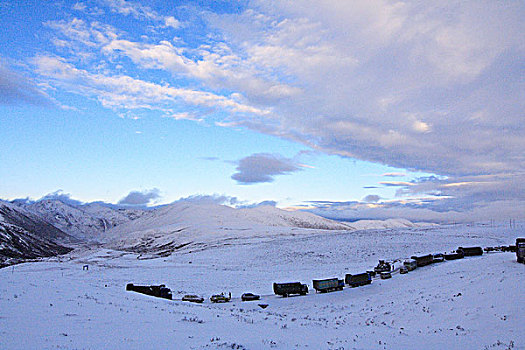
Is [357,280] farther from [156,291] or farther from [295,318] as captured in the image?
[156,291]

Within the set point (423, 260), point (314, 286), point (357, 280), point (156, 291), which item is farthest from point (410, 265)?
point (156, 291)

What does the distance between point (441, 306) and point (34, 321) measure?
2141 centimetres

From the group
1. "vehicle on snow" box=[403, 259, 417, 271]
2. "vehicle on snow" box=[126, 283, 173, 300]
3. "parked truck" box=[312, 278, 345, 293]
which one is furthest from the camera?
"vehicle on snow" box=[403, 259, 417, 271]

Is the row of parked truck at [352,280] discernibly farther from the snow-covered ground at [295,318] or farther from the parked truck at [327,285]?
the snow-covered ground at [295,318]

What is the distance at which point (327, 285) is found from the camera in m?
32.8

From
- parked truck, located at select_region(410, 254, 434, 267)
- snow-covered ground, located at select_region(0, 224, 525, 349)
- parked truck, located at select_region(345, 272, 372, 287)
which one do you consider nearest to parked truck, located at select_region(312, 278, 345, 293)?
snow-covered ground, located at select_region(0, 224, 525, 349)

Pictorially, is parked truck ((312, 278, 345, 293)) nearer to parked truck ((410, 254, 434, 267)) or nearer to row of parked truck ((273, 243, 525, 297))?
row of parked truck ((273, 243, 525, 297))

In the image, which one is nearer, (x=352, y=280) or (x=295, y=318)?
(x=295, y=318)

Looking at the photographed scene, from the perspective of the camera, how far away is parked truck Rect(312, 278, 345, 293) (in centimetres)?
3256

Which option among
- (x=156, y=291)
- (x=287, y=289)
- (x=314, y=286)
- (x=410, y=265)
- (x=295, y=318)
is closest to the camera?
(x=295, y=318)

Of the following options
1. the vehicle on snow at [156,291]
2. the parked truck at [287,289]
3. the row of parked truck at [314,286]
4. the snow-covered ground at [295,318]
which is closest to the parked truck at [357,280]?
the row of parked truck at [314,286]

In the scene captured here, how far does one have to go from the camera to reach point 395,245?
64688mm

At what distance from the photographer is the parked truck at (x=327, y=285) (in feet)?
→ 107

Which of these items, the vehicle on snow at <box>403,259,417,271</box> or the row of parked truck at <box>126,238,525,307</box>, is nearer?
the row of parked truck at <box>126,238,525,307</box>
